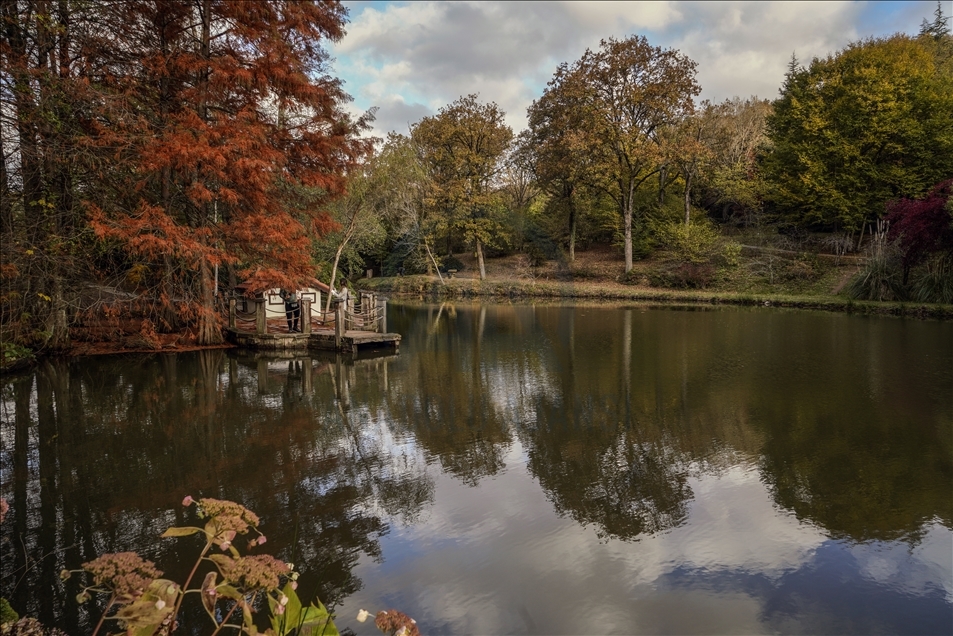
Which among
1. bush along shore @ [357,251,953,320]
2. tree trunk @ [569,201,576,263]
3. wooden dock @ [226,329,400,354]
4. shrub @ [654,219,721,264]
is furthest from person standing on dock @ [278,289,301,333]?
tree trunk @ [569,201,576,263]

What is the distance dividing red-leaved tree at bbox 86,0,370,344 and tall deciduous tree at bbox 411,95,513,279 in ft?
66.5

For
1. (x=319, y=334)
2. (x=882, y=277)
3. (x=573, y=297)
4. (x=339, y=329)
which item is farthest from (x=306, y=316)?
(x=882, y=277)

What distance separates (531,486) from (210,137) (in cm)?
1149

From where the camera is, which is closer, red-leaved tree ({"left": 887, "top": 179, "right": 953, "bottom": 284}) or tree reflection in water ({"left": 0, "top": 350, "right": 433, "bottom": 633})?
tree reflection in water ({"left": 0, "top": 350, "right": 433, "bottom": 633})

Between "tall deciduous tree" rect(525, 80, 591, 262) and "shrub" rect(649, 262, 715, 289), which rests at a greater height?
"tall deciduous tree" rect(525, 80, 591, 262)

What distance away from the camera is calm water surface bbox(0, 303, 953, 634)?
165 inches

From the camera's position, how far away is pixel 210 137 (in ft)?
44.3

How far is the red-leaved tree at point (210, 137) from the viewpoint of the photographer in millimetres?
12945

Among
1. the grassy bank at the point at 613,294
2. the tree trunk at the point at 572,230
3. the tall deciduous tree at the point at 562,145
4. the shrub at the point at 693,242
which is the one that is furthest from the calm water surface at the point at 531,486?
the tree trunk at the point at 572,230

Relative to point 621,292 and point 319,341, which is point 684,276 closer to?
point 621,292

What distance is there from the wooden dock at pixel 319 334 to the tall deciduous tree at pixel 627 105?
20.0m

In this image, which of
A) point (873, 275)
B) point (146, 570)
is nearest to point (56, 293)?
point (146, 570)

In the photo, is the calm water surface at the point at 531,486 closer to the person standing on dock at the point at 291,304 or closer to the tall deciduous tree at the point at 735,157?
the person standing on dock at the point at 291,304

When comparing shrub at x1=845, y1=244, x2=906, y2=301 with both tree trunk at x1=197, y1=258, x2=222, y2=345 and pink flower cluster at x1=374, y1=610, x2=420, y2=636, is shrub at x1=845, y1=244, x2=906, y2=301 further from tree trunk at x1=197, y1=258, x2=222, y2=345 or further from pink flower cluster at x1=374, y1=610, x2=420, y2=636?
pink flower cluster at x1=374, y1=610, x2=420, y2=636
